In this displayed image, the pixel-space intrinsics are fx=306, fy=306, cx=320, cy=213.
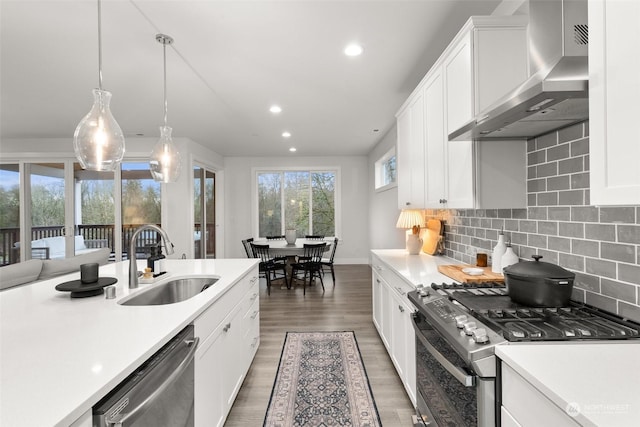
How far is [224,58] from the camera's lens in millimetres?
2738

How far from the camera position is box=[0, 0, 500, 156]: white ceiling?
6.91ft

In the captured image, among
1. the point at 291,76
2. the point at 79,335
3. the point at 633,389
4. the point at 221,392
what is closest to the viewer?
the point at 633,389

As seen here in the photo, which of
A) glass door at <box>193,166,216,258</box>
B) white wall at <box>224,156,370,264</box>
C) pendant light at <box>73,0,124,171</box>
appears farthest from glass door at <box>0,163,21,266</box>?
pendant light at <box>73,0,124,171</box>

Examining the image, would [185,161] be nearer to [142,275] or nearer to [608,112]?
[142,275]

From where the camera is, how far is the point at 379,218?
20.9ft

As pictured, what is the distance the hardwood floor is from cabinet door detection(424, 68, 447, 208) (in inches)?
57.1

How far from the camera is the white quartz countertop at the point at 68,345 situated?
2.44 ft

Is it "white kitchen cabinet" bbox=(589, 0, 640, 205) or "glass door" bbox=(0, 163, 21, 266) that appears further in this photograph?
"glass door" bbox=(0, 163, 21, 266)

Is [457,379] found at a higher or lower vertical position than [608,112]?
lower

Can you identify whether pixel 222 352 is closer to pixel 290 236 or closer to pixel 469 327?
pixel 469 327

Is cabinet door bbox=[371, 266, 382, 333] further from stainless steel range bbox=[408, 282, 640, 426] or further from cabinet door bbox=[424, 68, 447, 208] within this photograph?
stainless steel range bbox=[408, 282, 640, 426]

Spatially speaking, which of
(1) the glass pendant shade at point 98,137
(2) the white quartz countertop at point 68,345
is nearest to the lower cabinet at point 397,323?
(2) the white quartz countertop at point 68,345

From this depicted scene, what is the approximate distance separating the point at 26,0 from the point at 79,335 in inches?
89.5

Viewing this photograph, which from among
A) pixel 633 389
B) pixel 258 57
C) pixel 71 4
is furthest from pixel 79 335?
pixel 258 57
